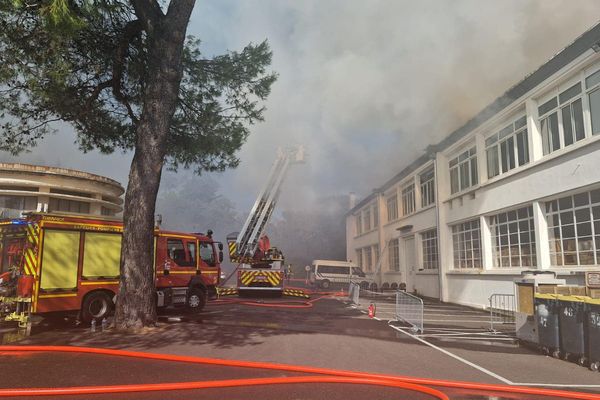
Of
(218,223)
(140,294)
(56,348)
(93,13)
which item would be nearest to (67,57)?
(93,13)

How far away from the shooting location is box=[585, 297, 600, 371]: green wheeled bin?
21.8 ft

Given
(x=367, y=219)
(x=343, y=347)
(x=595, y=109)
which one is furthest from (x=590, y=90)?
(x=367, y=219)

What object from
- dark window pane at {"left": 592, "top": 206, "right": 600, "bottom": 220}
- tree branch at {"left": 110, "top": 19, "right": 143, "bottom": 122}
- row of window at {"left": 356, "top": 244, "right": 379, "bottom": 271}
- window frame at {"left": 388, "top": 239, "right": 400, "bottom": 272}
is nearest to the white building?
dark window pane at {"left": 592, "top": 206, "right": 600, "bottom": 220}

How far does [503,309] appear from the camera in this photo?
13.5 meters

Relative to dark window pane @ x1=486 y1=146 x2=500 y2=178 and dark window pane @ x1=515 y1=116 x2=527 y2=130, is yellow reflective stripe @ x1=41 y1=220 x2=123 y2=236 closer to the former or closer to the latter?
dark window pane @ x1=515 y1=116 x2=527 y2=130

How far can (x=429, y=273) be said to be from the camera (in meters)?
20.7

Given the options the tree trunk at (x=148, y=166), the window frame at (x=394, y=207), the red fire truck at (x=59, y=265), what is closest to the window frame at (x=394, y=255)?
the window frame at (x=394, y=207)

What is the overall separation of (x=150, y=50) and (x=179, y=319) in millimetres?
6355

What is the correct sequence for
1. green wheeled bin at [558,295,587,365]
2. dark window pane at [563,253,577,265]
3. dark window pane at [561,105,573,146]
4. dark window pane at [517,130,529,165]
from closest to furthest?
green wheeled bin at [558,295,587,365]
dark window pane at [563,253,577,265]
dark window pane at [561,105,573,146]
dark window pane at [517,130,529,165]

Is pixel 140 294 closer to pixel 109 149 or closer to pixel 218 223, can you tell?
pixel 109 149

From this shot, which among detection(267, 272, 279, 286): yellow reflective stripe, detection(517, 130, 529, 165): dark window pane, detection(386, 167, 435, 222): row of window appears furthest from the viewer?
detection(386, 167, 435, 222): row of window

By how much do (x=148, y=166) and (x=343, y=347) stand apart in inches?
211

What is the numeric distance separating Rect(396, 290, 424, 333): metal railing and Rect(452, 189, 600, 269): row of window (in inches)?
167

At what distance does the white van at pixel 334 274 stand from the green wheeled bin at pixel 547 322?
21.2 meters
